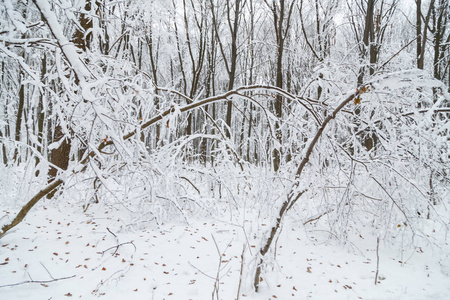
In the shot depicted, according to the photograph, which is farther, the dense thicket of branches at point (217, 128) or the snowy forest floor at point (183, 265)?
the snowy forest floor at point (183, 265)

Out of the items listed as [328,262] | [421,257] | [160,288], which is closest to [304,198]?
[328,262]

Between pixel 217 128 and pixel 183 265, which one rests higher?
pixel 217 128

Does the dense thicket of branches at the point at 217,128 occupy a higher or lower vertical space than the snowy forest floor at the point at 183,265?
higher

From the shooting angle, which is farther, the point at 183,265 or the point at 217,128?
the point at 217,128

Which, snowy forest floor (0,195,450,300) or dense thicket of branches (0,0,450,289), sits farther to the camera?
snowy forest floor (0,195,450,300)

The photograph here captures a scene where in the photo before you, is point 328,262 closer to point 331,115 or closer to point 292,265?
point 292,265

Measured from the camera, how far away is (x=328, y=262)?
379 cm

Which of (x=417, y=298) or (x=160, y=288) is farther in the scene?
(x=417, y=298)

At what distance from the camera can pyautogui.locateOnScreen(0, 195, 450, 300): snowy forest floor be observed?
109 inches

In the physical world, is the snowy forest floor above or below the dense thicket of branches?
below

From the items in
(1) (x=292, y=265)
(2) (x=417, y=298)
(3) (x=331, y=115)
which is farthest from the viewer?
(1) (x=292, y=265)

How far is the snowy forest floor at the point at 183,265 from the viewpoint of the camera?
2781 millimetres

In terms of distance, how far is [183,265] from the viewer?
3.39 m

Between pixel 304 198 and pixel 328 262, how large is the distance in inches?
40.1
